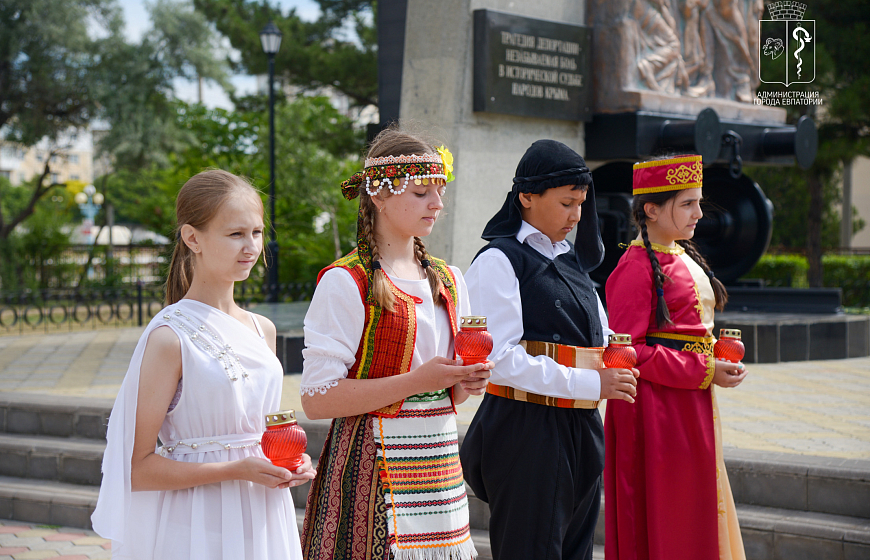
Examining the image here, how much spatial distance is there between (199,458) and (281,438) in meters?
0.30

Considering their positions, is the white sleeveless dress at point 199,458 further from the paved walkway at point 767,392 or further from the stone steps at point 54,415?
the stone steps at point 54,415

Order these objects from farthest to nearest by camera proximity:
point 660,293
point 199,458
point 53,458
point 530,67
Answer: point 530,67 → point 53,458 → point 660,293 → point 199,458

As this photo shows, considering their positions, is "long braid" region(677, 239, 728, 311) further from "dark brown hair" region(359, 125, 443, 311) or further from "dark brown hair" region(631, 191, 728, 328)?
"dark brown hair" region(359, 125, 443, 311)

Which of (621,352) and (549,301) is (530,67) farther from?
(621,352)

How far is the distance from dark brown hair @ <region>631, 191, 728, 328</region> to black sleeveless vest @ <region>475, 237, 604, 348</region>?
1.83 feet

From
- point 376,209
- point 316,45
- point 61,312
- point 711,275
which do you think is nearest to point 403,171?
point 376,209

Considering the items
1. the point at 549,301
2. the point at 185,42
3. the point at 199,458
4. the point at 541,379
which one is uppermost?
the point at 185,42

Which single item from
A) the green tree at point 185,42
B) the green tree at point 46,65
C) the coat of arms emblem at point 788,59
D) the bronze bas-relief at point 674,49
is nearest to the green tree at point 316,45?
the green tree at point 185,42

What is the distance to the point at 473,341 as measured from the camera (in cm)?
221

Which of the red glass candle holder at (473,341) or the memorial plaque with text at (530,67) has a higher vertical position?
the memorial plaque with text at (530,67)

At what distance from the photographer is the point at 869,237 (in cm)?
3488

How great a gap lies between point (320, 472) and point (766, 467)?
2.63m

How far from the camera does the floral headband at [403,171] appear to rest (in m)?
2.43

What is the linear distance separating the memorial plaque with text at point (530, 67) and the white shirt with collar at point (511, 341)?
→ 165 inches
